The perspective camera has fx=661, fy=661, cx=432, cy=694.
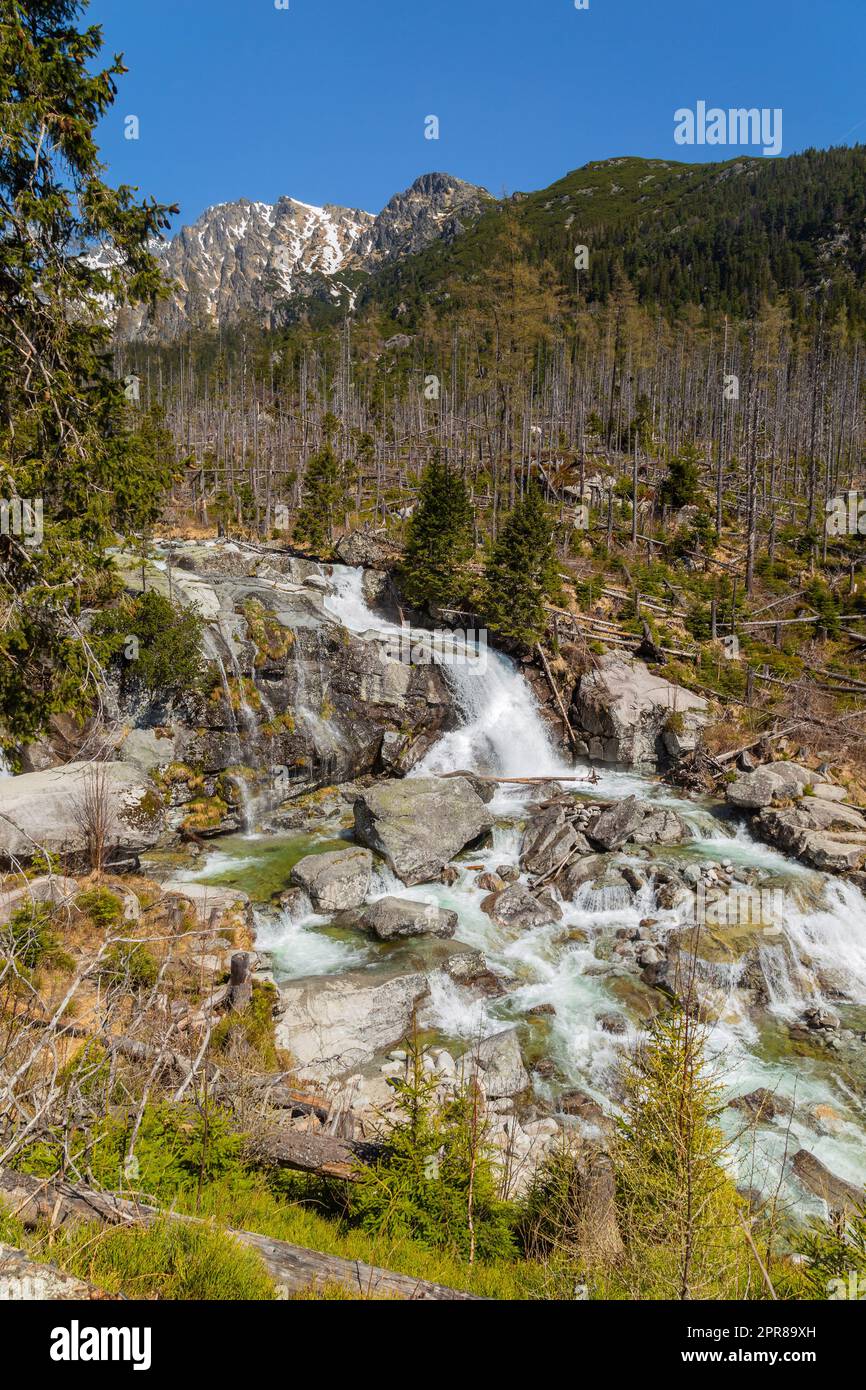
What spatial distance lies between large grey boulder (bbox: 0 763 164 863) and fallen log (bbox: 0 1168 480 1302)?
1068 cm

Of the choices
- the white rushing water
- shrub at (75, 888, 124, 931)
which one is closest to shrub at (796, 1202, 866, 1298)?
the white rushing water

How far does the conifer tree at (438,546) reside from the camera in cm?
3061

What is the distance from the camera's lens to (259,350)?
10612 cm

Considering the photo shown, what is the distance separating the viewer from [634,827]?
788 inches

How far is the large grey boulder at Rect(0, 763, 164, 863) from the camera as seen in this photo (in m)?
15.0

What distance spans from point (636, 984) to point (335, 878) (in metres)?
7.54

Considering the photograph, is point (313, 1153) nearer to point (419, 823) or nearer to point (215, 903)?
point (215, 903)

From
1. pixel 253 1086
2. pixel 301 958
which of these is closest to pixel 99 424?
pixel 253 1086

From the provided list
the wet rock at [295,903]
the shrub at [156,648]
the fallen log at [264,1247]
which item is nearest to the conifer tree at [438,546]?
the shrub at [156,648]

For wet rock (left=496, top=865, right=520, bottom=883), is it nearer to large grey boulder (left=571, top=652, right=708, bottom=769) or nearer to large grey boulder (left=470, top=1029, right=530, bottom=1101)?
large grey boulder (left=470, top=1029, right=530, bottom=1101)

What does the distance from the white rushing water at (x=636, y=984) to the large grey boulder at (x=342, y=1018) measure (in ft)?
2.91
